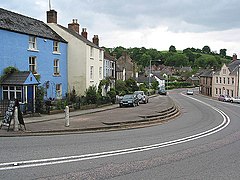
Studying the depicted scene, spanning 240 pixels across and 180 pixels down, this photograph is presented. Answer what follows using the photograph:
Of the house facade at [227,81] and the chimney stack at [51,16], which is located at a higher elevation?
the chimney stack at [51,16]

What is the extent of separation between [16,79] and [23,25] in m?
7.15

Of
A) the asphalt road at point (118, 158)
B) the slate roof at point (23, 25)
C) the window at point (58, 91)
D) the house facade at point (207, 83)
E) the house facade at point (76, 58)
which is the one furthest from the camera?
the house facade at point (207, 83)

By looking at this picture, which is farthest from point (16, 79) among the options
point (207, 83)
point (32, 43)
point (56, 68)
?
point (207, 83)

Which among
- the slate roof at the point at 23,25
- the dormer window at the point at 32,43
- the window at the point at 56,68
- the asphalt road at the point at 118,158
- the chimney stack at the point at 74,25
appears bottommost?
the asphalt road at the point at 118,158

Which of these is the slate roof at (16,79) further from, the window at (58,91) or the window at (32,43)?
the window at (58,91)

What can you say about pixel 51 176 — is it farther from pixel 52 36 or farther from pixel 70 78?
pixel 70 78

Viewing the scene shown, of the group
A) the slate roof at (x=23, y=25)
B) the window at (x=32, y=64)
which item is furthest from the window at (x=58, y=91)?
the slate roof at (x=23, y=25)

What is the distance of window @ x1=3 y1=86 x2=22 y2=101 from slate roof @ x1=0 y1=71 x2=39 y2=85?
19.4 inches

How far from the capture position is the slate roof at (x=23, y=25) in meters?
26.0

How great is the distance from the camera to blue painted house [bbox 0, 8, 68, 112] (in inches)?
→ 953

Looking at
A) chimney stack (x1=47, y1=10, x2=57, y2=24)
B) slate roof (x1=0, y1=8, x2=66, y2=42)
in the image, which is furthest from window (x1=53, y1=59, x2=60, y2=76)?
chimney stack (x1=47, y1=10, x2=57, y2=24)

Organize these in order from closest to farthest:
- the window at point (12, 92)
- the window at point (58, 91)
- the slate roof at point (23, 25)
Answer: the window at point (12, 92) → the slate roof at point (23, 25) → the window at point (58, 91)

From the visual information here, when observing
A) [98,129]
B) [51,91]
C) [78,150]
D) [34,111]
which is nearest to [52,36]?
[51,91]

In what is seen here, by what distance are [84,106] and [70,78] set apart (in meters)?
7.89
